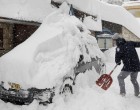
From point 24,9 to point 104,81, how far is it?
5155 millimetres

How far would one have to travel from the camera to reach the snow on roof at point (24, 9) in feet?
38.4

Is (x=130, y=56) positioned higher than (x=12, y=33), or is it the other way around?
(x=12, y=33)

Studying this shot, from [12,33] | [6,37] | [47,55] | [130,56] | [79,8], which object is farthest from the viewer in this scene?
[79,8]

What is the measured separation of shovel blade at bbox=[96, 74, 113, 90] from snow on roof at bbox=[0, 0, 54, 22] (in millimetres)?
4466

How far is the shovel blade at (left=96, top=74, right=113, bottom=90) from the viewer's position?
9.16 meters

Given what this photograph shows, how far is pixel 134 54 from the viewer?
8.85 m

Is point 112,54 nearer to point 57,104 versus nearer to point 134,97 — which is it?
point 134,97

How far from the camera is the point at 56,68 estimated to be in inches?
305

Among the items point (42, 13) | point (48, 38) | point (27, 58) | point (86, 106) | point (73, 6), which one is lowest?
point (86, 106)

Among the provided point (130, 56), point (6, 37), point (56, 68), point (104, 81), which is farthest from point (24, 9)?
point (130, 56)

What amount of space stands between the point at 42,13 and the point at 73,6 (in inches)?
129

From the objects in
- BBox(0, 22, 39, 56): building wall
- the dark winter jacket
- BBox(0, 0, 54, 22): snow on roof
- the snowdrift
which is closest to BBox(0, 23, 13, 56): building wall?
BBox(0, 22, 39, 56): building wall

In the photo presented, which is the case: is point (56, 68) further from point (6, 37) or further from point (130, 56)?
point (6, 37)

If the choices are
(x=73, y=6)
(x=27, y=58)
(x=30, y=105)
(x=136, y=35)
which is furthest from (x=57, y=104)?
(x=136, y=35)
